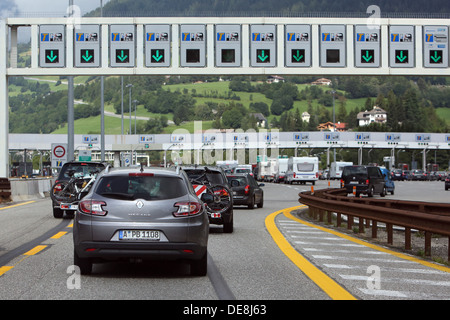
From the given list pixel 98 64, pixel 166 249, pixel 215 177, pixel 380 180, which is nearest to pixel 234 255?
pixel 166 249

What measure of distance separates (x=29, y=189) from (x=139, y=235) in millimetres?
27320

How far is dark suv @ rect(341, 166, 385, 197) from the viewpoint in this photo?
129ft

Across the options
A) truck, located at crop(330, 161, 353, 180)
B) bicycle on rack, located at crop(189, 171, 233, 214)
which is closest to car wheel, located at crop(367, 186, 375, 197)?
bicycle on rack, located at crop(189, 171, 233, 214)

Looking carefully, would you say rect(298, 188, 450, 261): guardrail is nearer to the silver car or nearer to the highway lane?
the highway lane

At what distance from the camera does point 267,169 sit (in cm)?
9369

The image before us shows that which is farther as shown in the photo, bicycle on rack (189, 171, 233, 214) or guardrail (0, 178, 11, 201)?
guardrail (0, 178, 11, 201)

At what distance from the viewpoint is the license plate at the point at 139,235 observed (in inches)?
360

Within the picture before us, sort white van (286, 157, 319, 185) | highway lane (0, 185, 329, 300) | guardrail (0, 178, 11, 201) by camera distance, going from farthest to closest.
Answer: white van (286, 157, 319, 185)
guardrail (0, 178, 11, 201)
highway lane (0, 185, 329, 300)

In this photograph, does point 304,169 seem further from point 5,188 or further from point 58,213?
point 58,213

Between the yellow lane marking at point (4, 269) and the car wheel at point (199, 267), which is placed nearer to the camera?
the car wheel at point (199, 267)

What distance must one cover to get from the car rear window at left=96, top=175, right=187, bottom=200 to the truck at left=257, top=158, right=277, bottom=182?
79440mm

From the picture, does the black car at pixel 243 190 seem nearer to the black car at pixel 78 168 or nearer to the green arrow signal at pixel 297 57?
the black car at pixel 78 168

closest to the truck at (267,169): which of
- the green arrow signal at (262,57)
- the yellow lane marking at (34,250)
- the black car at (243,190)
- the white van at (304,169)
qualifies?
the white van at (304,169)

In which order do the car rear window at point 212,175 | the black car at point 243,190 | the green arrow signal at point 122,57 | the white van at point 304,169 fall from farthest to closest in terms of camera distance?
the white van at point 304,169, the green arrow signal at point 122,57, the black car at point 243,190, the car rear window at point 212,175
